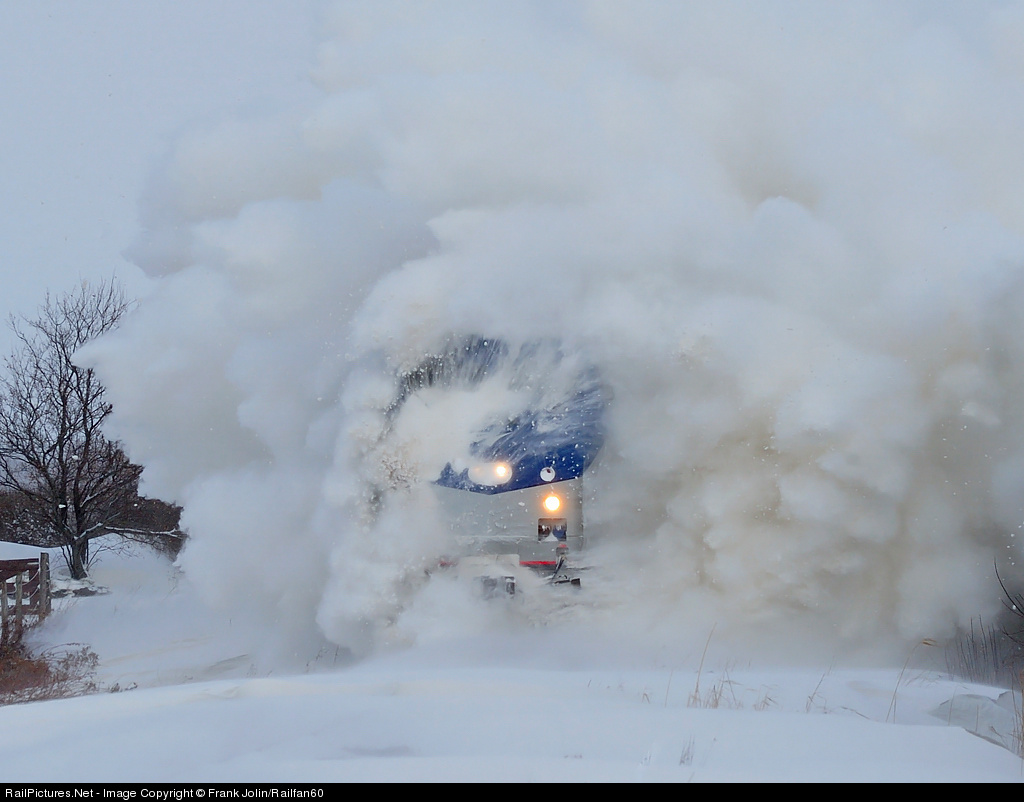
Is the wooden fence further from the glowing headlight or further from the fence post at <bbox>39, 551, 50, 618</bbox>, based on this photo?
the glowing headlight

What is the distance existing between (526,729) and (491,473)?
4.96 metres

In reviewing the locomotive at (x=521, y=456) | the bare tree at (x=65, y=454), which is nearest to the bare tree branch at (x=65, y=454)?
the bare tree at (x=65, y=454)

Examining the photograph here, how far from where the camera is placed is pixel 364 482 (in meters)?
9.74

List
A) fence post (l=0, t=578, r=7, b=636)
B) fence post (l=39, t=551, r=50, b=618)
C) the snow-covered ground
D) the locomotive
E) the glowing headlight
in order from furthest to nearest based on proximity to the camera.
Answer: fence post (l=39, t=551, r=50, b=618)
fence post (l=0, t=578, r=7, b=636)
the glowing headlight
the locomotive
the snow-covered ground

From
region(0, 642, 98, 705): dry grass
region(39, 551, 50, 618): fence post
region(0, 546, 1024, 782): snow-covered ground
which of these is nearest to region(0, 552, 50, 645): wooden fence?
region(39, 551, 50, 618): fence post

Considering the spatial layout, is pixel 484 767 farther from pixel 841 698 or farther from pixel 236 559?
pixel 236 559

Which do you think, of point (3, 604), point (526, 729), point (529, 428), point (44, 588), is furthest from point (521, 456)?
point (44, 588)

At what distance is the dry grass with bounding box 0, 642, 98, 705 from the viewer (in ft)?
27.1

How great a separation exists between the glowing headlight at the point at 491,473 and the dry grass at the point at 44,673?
4345mm

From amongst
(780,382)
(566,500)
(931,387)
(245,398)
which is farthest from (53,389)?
(931,387)

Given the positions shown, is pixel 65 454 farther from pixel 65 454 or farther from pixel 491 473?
pixel 491 473

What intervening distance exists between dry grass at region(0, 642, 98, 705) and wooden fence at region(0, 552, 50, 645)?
0.58 m

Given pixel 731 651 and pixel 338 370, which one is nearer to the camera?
pixel 731 651
